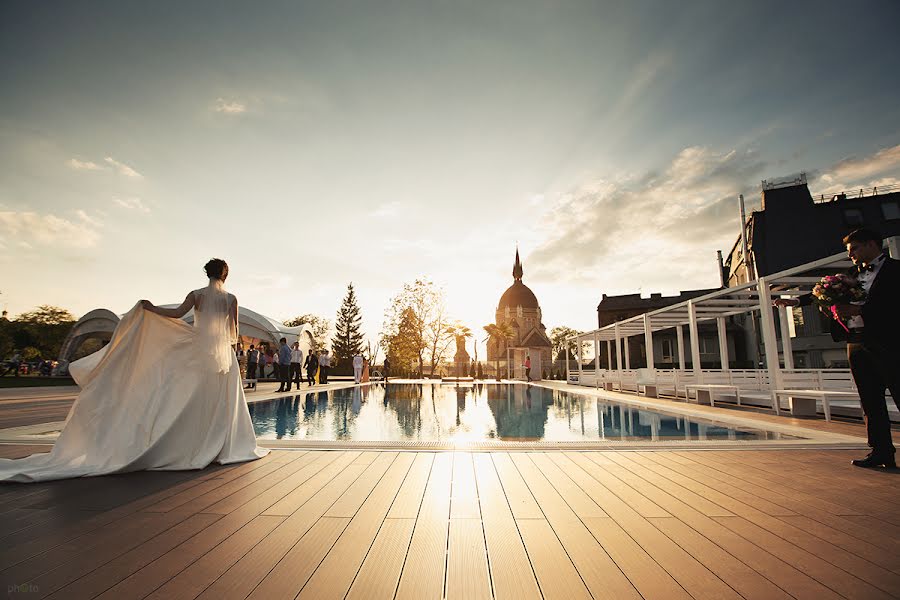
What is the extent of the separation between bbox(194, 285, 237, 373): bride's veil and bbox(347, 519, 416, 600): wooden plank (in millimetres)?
2446

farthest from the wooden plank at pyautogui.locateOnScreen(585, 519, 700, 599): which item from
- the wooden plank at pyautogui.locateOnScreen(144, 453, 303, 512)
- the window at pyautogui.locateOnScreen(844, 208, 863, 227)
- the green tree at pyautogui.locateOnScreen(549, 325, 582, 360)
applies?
the green tree at pyautogui.locateOnScreen(549, 325, 582, 360)

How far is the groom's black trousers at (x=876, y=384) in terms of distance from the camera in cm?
305

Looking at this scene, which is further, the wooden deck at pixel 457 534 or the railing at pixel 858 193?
the railing at pixel 858 193

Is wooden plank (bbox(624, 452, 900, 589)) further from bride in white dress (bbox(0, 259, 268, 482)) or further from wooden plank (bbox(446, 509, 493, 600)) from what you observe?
bride in white dress (bbox(0, 259, 268, 482))

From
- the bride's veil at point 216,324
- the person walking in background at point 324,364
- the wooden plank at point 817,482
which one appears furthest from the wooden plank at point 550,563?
the person walking in background at point 324,364

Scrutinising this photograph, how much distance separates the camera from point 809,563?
5.06 ft

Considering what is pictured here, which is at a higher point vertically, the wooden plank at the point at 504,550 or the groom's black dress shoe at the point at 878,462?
the wooden plank at the point at 504,550

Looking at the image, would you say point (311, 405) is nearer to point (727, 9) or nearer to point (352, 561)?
point (352, 561)

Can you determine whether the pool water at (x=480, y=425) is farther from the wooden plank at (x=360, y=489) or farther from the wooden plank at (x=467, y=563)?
the wooden plank at (x=467, y=563)

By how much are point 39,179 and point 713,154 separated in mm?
16516

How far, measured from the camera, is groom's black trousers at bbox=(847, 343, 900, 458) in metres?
3.05

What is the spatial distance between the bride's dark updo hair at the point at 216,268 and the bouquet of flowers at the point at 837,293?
5.23m

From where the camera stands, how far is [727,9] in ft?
25.2

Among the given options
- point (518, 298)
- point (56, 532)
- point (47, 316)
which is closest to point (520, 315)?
point (518, 298)
